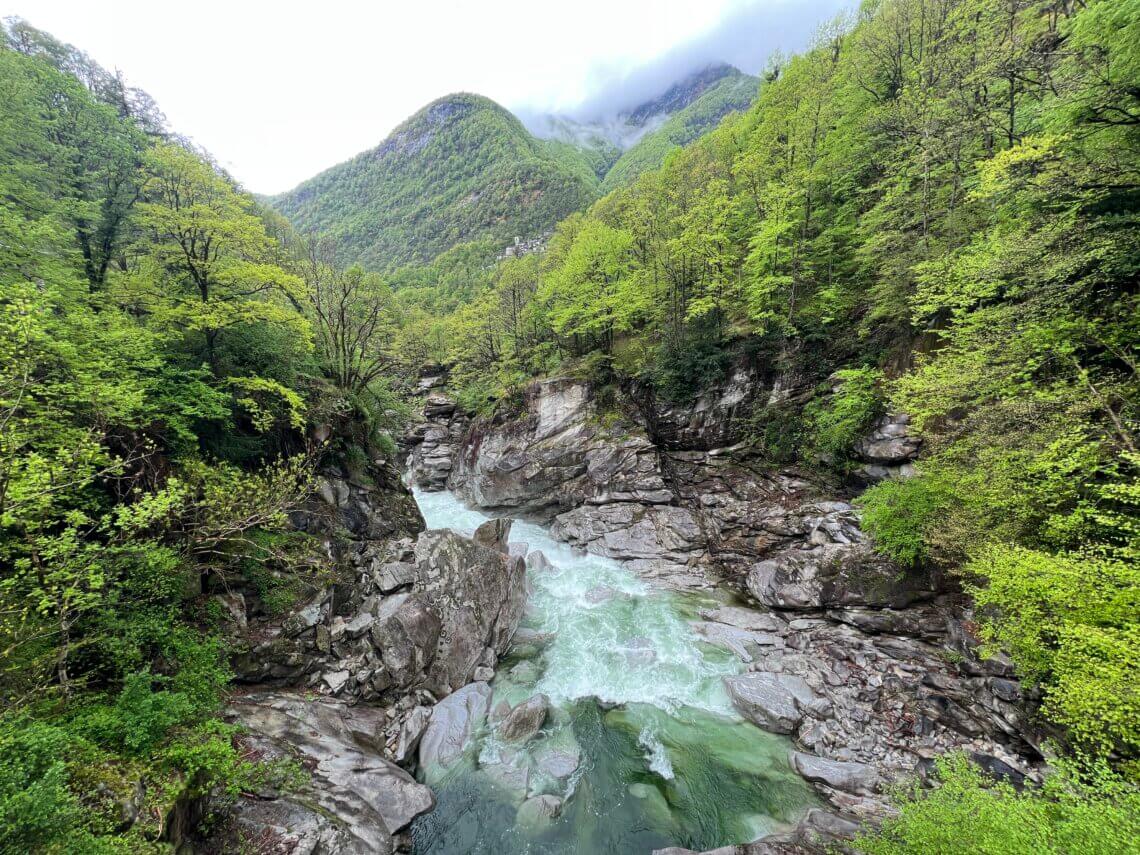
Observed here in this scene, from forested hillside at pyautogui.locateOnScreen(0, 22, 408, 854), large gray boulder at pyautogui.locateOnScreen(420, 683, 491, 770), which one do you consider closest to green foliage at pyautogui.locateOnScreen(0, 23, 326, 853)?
forested hillside at pyautogui.locateOnScreen(0, 22, 408, 854)

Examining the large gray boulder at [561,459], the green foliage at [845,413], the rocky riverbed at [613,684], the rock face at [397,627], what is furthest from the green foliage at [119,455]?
the green foliage at [845,413]

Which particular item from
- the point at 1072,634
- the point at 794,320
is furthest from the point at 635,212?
the point at 1072,634

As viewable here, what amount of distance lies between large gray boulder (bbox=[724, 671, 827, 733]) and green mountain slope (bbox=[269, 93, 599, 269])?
77.0 metres

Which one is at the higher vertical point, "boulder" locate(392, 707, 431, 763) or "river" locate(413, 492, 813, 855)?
"boulder" locate(392, 707, 431, 763)

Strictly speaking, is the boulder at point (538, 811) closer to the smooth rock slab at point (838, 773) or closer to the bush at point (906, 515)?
the smooth rock slab at point (838, 773)

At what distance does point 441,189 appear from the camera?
358ft

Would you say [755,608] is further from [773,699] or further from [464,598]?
[464,598]

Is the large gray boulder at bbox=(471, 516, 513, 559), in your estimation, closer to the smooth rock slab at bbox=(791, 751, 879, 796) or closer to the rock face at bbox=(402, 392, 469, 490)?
the smooth rock slab at bbox=(791, 751, 879, 796)

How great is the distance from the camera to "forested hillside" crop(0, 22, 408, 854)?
5.52 metres

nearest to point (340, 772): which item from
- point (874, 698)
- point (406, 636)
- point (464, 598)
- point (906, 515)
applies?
point (406, 636)

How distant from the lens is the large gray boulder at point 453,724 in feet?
33.2

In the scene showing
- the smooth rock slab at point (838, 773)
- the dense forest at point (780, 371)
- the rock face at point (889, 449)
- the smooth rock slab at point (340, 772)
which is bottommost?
the smooth rock slab at point (838, 773)

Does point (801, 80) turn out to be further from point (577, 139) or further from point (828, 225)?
point (577, 139)

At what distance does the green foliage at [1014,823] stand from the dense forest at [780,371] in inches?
Answer: 1.7
